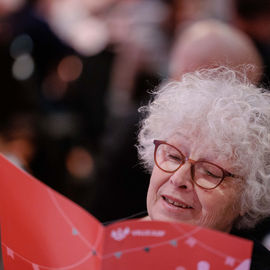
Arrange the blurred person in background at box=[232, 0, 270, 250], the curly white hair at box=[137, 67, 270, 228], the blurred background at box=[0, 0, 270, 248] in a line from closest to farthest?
1. the curly white hair at box=[137, 67, 270, 228]
2. the blurred person in background at box=[232, 0, 270, 250]
3. the blurred background at box=[0, 0, 270, 248]

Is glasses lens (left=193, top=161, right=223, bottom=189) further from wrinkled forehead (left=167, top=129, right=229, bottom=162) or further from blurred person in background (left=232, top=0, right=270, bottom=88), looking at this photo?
blurred person in background (left=232, top=0, right=270, bottom=88)

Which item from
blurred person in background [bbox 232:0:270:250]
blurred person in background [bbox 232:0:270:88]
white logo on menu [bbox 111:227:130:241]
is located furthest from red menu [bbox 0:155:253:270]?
blurred person in background [bbox 232:0:270:88]

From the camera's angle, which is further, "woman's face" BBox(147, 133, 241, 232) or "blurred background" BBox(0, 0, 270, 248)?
"blurred background" BBox(0, 0, 270, 248)

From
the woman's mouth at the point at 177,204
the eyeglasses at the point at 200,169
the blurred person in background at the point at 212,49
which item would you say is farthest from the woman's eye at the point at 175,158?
the blurred person in background at the point at 212,49

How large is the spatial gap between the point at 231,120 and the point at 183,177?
0.22m

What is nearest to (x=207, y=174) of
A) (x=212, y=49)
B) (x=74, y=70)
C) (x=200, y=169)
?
(x=200, y=169)

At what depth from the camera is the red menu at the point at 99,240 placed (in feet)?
3.65

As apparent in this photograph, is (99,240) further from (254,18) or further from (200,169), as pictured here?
(254,18)

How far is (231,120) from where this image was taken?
4.67 feet

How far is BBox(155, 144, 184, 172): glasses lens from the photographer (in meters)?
1.47

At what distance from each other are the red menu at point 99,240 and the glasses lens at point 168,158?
36 centimetres

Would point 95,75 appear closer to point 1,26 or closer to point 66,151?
point 66,151

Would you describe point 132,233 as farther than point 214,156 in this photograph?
No

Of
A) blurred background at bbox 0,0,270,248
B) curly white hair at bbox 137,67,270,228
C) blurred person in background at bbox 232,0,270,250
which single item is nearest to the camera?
curly white hair at bbox 137,67,270,228
